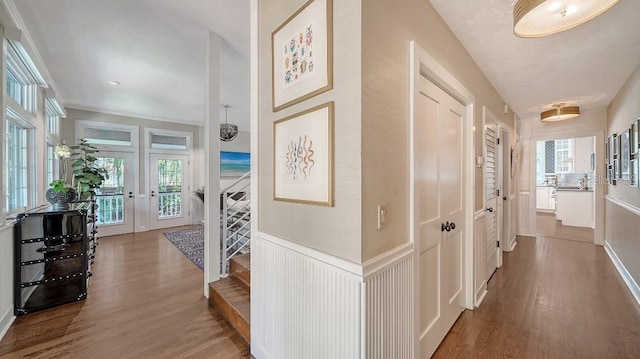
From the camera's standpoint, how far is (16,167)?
2.92 m

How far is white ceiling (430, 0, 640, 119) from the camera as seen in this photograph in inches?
71.0

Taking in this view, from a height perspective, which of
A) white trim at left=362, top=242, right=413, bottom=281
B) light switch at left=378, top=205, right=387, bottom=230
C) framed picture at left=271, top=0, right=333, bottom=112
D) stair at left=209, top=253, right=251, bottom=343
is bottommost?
stair at left=209, top=253, right=251, bottom=343

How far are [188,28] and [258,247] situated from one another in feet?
7.48

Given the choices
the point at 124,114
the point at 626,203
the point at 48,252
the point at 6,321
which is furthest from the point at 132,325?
the point at 626,203

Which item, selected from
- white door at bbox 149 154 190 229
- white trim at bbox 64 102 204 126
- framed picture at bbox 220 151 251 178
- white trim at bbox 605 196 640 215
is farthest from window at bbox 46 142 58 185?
white trim at bbox 605 196 640 215

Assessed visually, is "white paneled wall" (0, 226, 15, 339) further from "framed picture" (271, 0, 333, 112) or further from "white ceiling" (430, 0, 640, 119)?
"white ceiling" (430, 0, 640, 119)

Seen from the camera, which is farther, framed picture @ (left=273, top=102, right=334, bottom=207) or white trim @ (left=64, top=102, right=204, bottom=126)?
white trim @ (left=64, top=102, right=204, bottom=126)

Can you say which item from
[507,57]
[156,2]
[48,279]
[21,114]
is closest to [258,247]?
[156,2]

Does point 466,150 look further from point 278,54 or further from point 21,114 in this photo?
point 21,114

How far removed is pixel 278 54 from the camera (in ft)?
5.08

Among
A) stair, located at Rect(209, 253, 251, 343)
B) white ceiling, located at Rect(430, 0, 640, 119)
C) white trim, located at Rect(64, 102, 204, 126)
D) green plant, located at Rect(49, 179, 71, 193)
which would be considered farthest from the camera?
white trim, located at Rect(64, 102, 204, 126)

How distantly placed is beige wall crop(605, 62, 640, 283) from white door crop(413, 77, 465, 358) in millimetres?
2128

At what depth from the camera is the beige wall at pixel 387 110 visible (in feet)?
3.62

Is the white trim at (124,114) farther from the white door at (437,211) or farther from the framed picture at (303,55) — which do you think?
the white door at (437,211)
